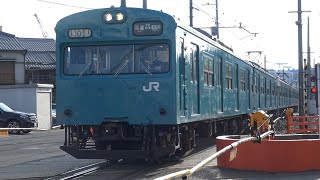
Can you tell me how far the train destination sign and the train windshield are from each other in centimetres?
25

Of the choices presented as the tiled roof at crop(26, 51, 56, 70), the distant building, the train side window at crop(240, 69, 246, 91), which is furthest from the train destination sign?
the tiled roof at crop(26, 51, 56, 70)

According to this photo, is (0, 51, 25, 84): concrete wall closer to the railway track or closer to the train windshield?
the railway track

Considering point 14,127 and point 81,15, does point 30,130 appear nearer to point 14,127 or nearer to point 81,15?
point 14,127

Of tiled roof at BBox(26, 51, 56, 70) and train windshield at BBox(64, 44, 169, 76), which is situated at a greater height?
tiled roof at BBox(26, 51, 56, 70)

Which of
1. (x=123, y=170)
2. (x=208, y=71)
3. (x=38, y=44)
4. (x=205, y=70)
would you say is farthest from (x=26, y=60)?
(x=123, y=170)

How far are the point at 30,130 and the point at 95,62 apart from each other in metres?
21.3

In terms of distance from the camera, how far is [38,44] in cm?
6781

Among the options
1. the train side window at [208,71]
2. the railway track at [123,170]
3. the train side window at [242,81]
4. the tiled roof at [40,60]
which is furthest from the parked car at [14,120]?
the tiled roof at [40,60]

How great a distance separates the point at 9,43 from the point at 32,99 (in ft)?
50.6

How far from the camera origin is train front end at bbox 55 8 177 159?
11539mm

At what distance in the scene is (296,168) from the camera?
36.7 feet

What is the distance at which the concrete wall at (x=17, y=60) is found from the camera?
Result: 159 feet

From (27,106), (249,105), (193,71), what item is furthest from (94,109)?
(27,106)

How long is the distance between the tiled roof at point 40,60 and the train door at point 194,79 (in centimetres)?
5032
